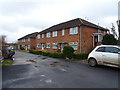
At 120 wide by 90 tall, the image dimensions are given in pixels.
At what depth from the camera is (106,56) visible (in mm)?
7137

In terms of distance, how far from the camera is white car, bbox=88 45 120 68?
671 cm

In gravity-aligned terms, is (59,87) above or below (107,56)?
below

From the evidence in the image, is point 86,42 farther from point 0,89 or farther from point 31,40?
point 31,40

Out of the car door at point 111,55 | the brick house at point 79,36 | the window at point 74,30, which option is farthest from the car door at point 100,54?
the window at point 74,30

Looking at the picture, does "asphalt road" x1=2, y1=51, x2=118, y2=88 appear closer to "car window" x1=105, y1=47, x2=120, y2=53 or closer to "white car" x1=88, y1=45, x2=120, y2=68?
"white car" x1=88, y1=45, x2=120, y2=68

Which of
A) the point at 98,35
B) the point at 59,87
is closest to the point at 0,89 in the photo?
the point at 59,87

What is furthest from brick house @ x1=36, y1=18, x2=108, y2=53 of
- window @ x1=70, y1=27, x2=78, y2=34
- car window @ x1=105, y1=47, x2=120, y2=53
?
car window @ x1=105, y1=47, x2=120, y2=53

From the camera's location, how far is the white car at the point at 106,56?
6.71m

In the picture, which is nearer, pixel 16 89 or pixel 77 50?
pixel 16 89

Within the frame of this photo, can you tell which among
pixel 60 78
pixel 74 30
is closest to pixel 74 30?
pixel 74 30

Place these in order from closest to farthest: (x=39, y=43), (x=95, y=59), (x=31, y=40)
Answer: (x=95, y=59) < (x=39, y=43) < (x=31, y=40)

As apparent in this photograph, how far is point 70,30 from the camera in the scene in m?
18.9

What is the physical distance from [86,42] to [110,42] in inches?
193

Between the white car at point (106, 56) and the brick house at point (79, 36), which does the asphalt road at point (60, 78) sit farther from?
the brick house at point (79, 36)
